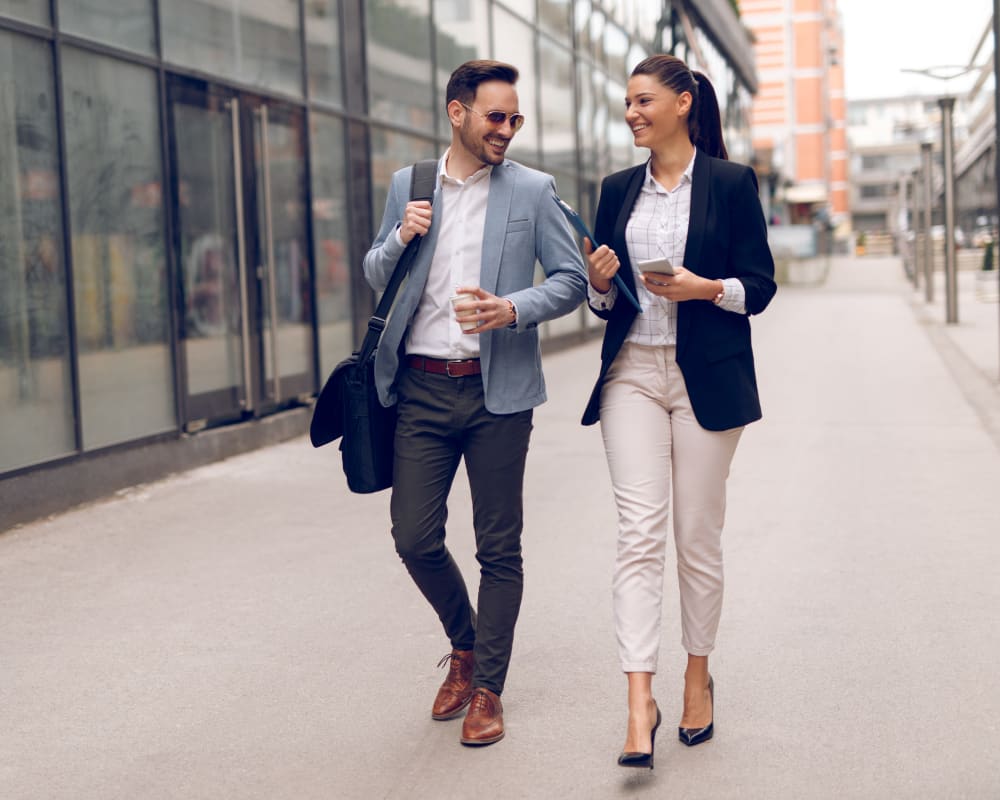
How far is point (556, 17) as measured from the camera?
21.9 m

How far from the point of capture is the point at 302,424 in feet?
39.6

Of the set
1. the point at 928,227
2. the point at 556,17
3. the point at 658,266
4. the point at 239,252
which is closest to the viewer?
the point at 658,266

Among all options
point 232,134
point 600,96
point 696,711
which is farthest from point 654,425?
point 600,96

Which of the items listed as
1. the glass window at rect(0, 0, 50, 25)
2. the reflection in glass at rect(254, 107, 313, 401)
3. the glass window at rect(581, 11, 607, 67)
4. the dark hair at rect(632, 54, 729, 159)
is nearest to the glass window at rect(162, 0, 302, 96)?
the reflection in glass at rect(254, 107, 313, 401)

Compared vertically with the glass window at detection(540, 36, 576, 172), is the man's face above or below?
below

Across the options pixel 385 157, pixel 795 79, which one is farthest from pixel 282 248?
pixel 795 79

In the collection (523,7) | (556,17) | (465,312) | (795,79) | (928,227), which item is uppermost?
(795,79)

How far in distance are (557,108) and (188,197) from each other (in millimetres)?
12646

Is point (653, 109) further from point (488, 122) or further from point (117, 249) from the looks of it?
point (117, 249)

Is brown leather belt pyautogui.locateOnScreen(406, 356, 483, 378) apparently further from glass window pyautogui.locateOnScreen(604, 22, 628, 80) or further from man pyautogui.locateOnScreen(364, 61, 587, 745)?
glass window pyautogui.locateOnScreen(604, 22, 628, 80)

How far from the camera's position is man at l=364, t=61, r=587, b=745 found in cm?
421

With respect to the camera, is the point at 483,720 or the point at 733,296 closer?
the point at 733,296

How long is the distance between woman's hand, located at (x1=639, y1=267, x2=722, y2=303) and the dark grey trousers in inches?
24.2

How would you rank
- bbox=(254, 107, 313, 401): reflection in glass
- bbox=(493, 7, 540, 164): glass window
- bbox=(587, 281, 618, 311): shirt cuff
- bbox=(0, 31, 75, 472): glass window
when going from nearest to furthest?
bbox=(587, 281, 618, 311): shirt cuff < bbox=(0, 31, 75, 472): glass window < bbox=(254, 107, 313, 401): reflection in glass < bbox=(493, 7, 540, 164): glass window
